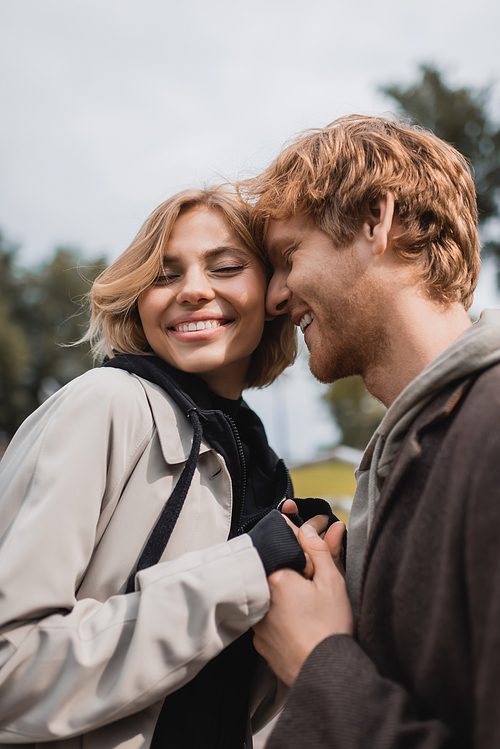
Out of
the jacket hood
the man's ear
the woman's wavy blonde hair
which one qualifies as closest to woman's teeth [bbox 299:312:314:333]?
the woman's wavy blonde hair

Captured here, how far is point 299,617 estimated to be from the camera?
167 cm

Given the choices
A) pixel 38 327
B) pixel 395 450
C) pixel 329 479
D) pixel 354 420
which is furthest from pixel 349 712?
pixel 354 420

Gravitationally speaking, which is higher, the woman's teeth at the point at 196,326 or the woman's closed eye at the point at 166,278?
the woman's closed eye at the point at 166,278

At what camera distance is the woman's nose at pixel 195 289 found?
7.77 ft

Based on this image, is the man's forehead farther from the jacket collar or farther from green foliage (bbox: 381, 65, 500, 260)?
green foliage (bbox: 381, 65, 500, 260)

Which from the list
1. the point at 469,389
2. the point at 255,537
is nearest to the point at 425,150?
the point at 469,389

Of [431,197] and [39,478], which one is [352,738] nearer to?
[39,478]

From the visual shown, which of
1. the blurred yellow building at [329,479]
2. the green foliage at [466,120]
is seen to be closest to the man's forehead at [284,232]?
the blurred yellow building at [329,479]

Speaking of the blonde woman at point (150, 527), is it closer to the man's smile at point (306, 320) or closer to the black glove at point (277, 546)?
the black glove at point (277, 546)

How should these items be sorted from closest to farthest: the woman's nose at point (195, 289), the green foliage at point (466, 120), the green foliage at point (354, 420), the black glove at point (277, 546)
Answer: the black glove at point (277, 546) < the woman's nose at point (195, 289) < the green foliage at point (466, 120) < the green foliage at point (354, 420)

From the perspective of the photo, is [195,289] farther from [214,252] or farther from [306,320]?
[306,320]

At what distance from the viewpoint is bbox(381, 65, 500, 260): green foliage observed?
72.1 ft

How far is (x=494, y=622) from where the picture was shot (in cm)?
114

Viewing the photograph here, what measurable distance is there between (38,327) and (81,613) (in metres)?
43.3
